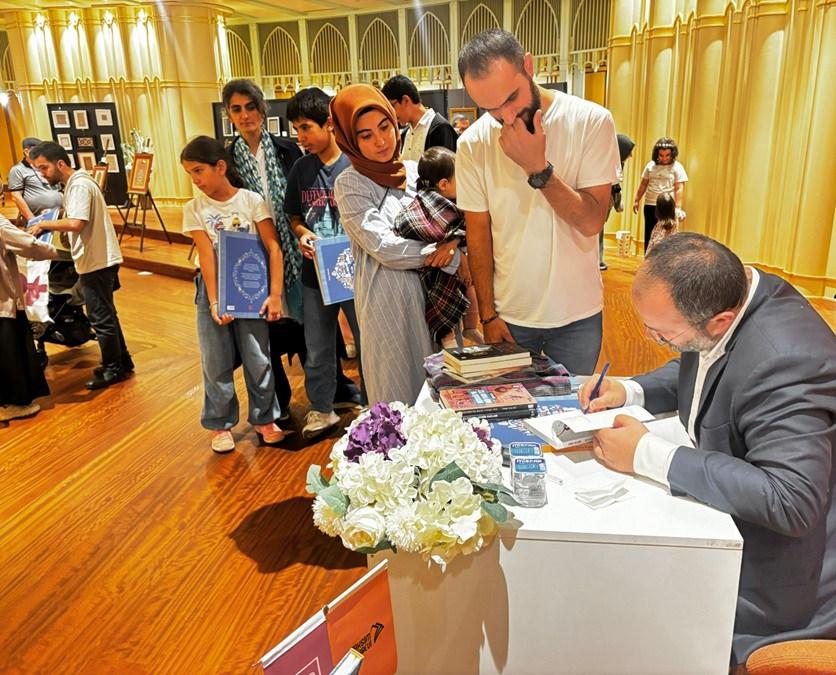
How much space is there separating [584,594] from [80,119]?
10.3 m

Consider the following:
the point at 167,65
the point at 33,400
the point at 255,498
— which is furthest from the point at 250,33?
the point at 255,498

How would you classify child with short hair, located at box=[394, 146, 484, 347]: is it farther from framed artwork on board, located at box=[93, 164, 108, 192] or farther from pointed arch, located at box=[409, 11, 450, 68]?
pointed arch, located at box=[409, 11, 450, 68]

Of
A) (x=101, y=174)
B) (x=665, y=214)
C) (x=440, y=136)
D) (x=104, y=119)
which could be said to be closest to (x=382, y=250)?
(x=440, y=136)

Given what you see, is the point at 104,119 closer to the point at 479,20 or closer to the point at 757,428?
the point at 479,20

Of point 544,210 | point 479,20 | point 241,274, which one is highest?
point 479,20

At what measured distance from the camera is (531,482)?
3.83ft

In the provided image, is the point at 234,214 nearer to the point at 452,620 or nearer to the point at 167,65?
the point at 452,620

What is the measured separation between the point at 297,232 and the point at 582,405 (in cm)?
164

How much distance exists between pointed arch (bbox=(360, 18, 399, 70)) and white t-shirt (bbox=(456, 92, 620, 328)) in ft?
36.2

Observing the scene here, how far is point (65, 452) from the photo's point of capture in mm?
3189

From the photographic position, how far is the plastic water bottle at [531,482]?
1.17 meters

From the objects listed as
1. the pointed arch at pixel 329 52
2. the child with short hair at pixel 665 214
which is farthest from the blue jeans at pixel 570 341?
the pointed arch at pixel 329 52

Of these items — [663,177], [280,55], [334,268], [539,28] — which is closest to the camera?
[334,268]

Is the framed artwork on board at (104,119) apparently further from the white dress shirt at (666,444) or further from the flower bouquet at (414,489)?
the white dress shirt at (666,444)
